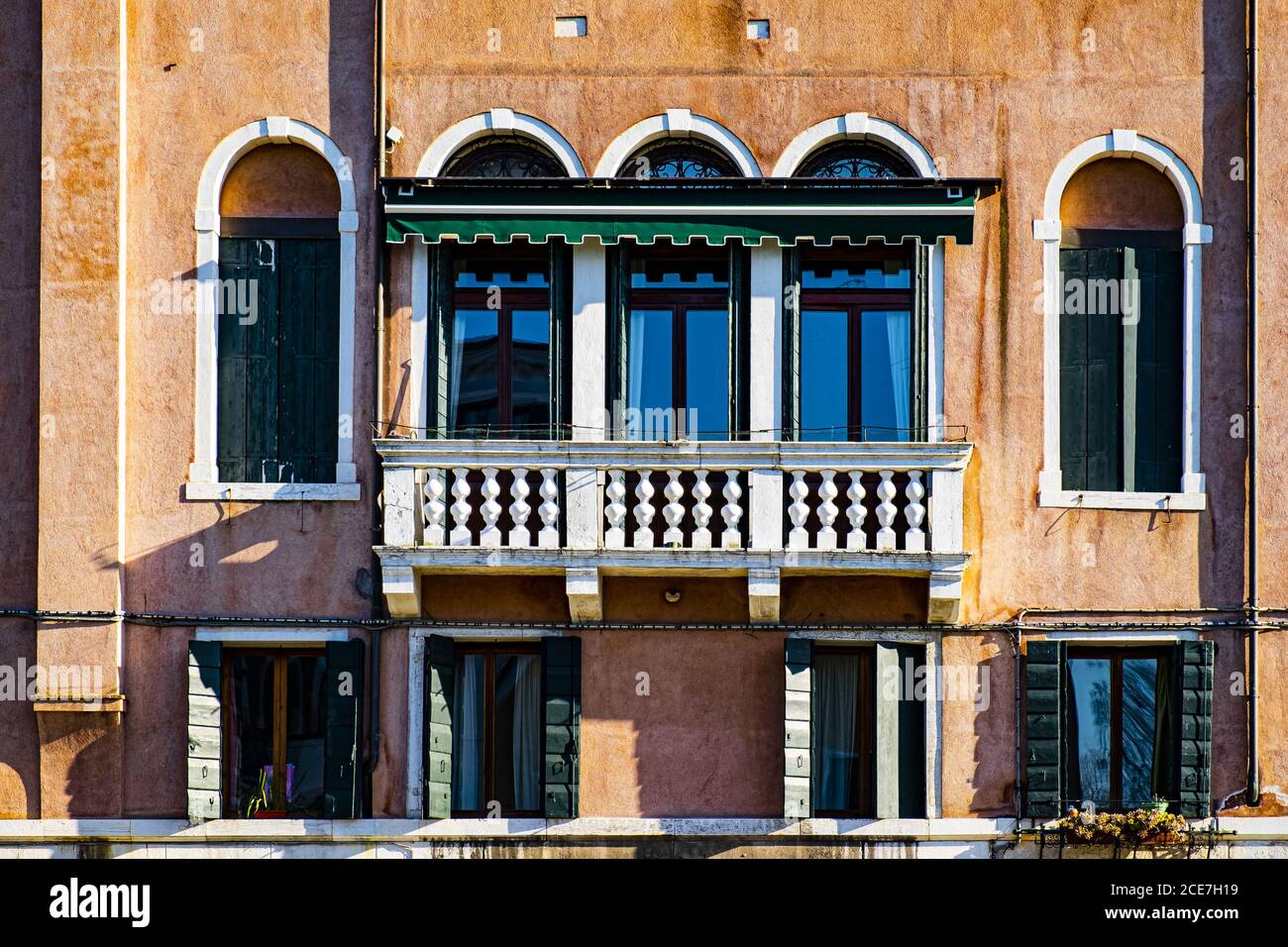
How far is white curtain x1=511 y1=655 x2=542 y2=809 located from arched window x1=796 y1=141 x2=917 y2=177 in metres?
5.79

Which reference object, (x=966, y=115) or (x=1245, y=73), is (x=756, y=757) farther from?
(x=1245, y=73)

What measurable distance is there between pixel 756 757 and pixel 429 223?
20.4ft

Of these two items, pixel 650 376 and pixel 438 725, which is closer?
pixel 438 725

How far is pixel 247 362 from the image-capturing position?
2036 cm

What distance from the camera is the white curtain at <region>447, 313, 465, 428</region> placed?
2033 cm

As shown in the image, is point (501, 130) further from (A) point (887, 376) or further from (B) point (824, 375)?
(A) point (887, 376)

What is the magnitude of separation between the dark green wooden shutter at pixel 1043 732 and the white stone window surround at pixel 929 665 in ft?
2.80

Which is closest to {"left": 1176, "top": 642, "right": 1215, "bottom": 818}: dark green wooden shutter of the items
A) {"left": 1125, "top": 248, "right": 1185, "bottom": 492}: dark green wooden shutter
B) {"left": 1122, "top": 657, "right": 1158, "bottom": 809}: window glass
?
{"left": 1122, "top": 657, "right": 1158, "bottom": 809}: window glass

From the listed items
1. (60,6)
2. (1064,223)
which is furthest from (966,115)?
(60,6)

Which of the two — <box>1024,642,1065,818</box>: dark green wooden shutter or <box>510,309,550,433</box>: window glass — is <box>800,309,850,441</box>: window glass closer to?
<box>510,309,550,433</box>: window glass

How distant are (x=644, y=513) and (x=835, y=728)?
3.00 m

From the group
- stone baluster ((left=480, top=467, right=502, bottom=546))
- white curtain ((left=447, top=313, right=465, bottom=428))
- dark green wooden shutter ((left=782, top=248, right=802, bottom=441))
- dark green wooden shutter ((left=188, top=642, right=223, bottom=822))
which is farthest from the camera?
white curtain ((left=447, top=313, right=465, bottom=428))

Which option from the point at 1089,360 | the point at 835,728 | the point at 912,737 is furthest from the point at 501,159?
the point at 912,737

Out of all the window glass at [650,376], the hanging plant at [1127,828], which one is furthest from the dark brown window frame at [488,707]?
the hanging plant at [1127,828]
